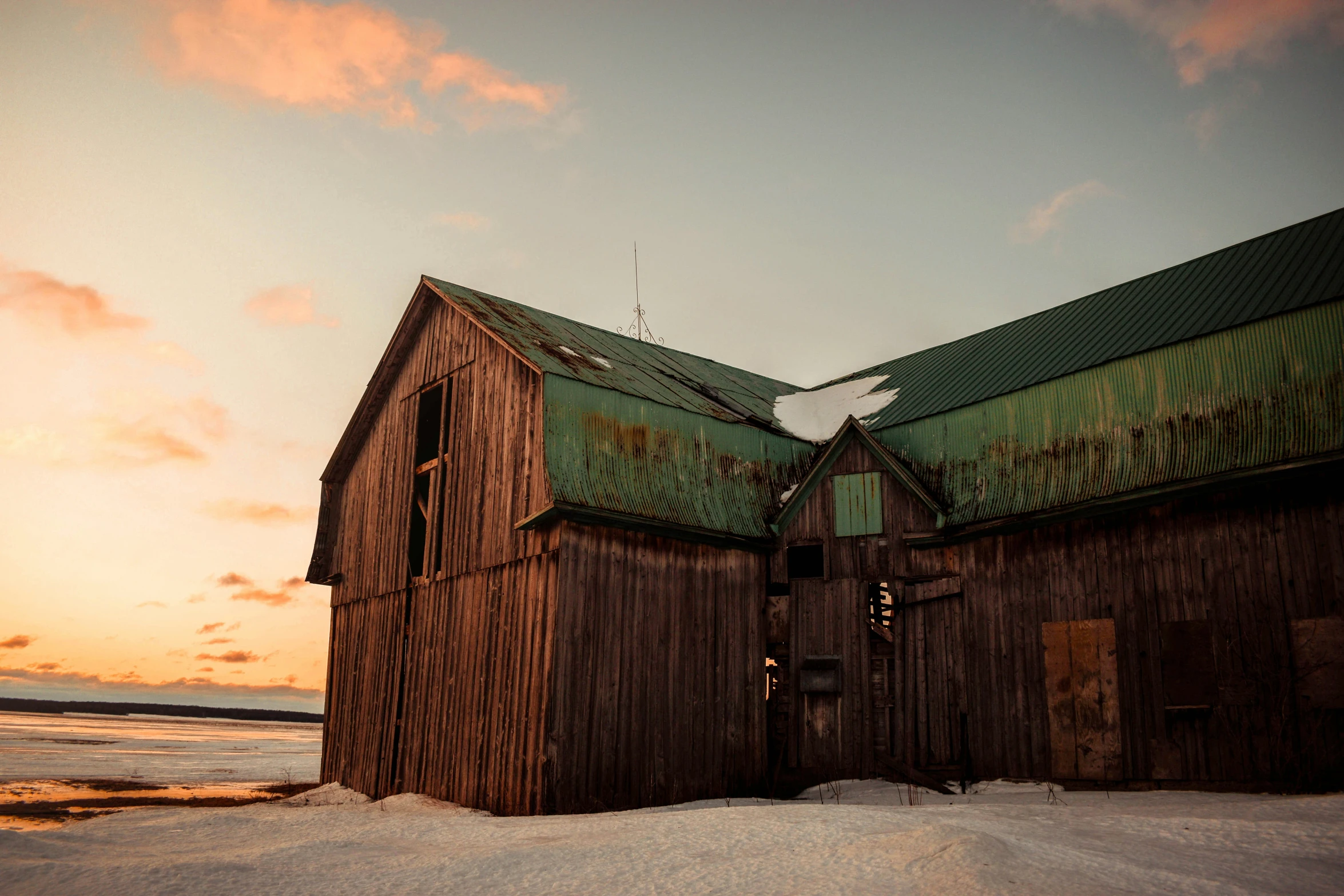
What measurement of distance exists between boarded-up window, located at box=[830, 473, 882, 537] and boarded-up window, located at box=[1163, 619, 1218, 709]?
5.26 m

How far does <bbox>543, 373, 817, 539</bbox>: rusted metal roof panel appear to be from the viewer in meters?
15.8

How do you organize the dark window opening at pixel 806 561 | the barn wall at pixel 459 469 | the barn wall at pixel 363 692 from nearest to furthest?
the barn wall at pixel 459 469 < the dark window opening at pixel 806 561 < the barn wall at pixel 363 692

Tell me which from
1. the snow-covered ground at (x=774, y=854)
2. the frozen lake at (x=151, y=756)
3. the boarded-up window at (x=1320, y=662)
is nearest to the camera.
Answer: the snow-covered ground at (x=774, y=854)

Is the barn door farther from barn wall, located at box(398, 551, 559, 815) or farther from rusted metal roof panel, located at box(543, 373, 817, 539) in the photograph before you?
barn wall, located at box(398, 551, 559, 815)

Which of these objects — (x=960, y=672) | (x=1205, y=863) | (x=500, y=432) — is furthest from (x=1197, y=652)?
(x=500, y=432)

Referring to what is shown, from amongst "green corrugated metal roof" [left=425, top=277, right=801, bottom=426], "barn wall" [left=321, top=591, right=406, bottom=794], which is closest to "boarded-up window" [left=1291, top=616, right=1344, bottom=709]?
"green corrugated metal roof" [left=425, top=277, right=801, bottom=426]

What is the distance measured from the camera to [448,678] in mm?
17312

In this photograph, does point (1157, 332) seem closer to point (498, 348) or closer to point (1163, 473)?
point (1163, 473)

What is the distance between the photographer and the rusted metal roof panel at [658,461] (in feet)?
51.9

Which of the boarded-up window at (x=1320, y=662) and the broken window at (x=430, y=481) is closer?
the boarded-up window at (x=1320, y=662)

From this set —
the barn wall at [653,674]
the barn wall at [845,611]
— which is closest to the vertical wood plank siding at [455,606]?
the barn wall at [653,674]

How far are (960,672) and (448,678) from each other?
9.06 metres

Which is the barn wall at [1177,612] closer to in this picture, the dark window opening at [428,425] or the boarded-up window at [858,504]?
the boarded-up window at [858,504]

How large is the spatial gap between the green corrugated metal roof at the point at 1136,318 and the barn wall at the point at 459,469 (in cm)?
764
